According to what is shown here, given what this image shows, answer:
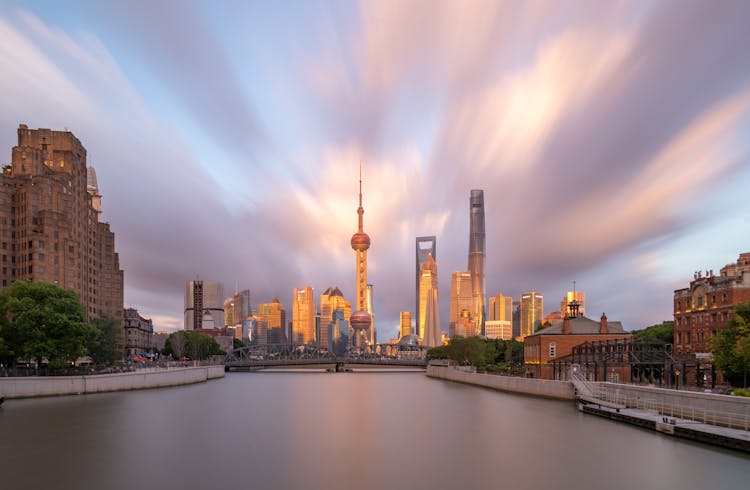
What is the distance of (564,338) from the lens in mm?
97062

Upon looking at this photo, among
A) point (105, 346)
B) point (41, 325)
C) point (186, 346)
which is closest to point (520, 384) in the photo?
point (41, 325)

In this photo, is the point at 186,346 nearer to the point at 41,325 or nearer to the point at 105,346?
the point at 105,346

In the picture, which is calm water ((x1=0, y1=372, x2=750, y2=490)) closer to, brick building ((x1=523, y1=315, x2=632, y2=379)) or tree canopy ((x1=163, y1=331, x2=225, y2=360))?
brick building ((x1=523, y1=315, x2=632, y2=379))

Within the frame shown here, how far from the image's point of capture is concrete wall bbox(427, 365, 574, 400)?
271 ft

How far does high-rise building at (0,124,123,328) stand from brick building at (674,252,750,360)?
12249cm

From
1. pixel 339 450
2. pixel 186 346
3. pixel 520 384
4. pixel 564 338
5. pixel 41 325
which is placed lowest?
pixel 186 346

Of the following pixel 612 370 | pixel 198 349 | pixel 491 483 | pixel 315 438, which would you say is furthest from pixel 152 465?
pixel 198 349

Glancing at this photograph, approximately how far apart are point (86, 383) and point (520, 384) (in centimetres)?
7131

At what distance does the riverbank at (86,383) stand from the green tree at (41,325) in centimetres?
287

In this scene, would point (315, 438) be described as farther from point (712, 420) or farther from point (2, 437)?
point (712, 420)


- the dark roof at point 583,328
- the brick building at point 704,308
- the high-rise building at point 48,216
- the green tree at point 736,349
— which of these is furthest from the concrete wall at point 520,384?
the high-rise building at point 48,216

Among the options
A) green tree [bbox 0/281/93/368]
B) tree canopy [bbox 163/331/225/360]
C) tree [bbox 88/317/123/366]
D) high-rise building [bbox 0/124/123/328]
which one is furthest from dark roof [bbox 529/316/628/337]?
tree canopy [bbox 163/331/225/360]

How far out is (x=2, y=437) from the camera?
50.6 meters

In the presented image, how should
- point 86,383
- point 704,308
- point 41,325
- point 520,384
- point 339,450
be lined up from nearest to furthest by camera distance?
point 339,450 → point 41,325 → point 86,383 → point 704,308 → point 520,384
